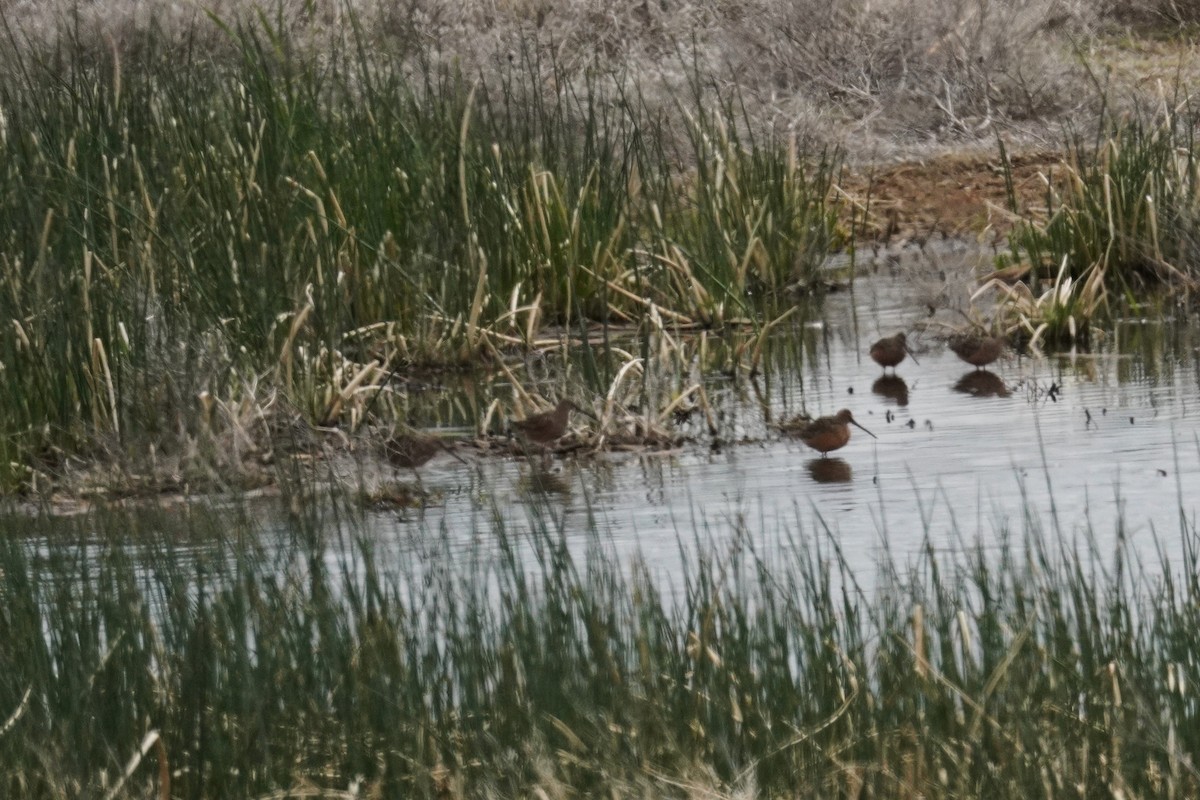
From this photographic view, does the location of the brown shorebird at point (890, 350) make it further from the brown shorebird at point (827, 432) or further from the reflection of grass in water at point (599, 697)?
the reflection of grass in water at point (599, 697)

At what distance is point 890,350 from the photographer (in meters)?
8.88

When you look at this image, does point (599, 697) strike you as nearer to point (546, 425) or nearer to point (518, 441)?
point (518, 441)

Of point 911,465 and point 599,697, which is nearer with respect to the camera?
point 599,697

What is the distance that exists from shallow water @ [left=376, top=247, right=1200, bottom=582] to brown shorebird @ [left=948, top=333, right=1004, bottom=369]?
0.05 metres

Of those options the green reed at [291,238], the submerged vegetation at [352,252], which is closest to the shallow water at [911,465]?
the submerged vegetation at [352,252]

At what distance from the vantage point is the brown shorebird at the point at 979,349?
8914 millimetres

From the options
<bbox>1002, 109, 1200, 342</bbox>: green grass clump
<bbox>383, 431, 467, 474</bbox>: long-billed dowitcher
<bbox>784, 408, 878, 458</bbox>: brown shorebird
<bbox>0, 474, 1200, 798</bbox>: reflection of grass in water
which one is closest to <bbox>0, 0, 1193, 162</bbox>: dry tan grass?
<bbox>1002, 109, 1200, 342</bbox>: green grass clump

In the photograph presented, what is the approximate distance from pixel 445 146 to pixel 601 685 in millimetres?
6100

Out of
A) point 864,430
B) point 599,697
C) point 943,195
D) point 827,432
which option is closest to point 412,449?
point 827,432

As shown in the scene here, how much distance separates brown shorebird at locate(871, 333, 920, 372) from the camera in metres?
8.88

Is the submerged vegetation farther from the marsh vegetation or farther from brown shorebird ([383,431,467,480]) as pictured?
brown shorebird ([383,431,467,480])

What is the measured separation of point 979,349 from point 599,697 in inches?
200

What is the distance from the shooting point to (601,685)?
413cm

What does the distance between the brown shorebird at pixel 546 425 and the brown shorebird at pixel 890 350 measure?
1740 millimetres
